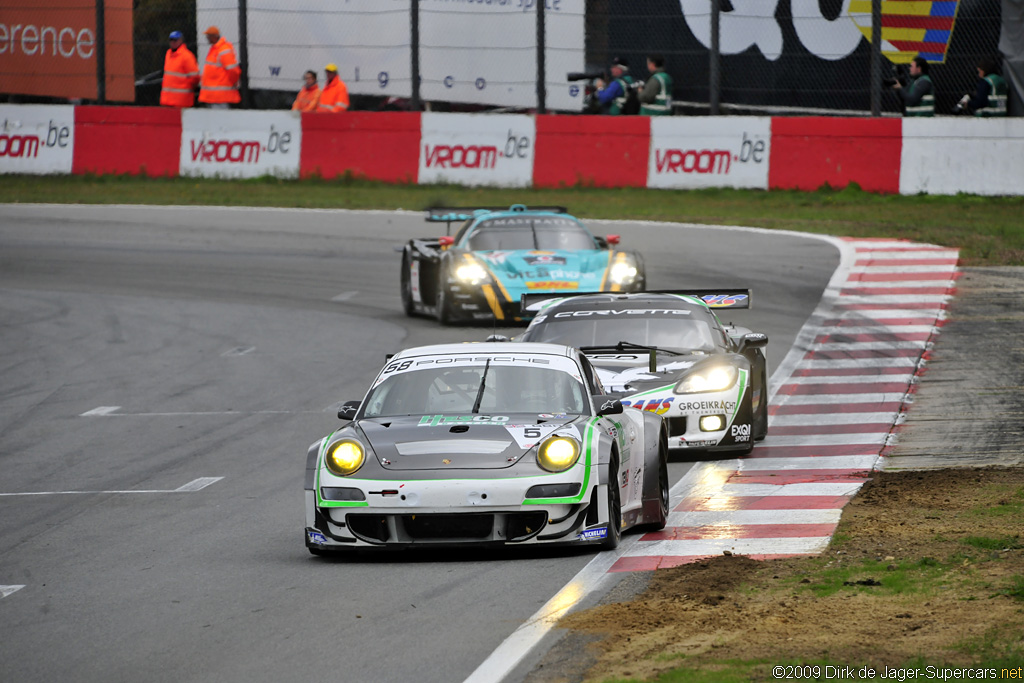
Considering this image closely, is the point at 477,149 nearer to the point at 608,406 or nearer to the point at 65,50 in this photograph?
the point at 65,50

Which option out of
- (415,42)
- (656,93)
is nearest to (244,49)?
(415,42)

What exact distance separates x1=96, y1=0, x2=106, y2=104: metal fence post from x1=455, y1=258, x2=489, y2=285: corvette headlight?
13.8 m

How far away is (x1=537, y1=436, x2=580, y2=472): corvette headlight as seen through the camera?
311 inches

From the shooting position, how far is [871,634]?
19.6 ft

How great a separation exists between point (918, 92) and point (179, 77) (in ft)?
42.2

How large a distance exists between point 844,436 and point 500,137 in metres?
15.2

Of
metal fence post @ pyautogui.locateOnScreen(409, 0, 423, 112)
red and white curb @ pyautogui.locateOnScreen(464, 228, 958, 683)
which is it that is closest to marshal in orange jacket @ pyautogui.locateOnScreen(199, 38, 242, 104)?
metal fence post @ pyautogui.locateOnScreen(409, 0, 423, 112)

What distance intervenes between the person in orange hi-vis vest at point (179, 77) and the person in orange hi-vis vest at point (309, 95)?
6.81 ft

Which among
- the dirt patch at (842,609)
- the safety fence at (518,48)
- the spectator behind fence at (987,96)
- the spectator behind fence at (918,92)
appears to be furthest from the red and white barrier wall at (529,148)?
the dirt patch at (842,609)

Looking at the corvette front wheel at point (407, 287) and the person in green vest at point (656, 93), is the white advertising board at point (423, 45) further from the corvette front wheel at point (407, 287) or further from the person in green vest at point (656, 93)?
the corvette front wheel at point (407, 287)

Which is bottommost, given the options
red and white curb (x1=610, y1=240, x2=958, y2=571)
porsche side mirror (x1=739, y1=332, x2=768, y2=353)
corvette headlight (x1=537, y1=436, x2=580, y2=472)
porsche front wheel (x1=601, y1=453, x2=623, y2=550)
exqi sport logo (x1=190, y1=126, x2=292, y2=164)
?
red and white curb (x1=610, y1=240, x2=958, y2=571)

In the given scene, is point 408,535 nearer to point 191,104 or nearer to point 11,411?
point 11,411

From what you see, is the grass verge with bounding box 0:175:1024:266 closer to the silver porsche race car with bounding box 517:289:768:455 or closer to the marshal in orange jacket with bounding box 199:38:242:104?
the marshal in orange jacket with bounding box 199:38:242:104

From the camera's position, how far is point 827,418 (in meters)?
13.4
